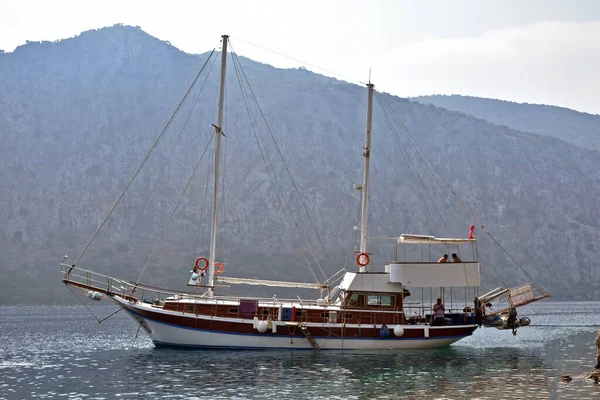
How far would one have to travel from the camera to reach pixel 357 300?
46.2 meters

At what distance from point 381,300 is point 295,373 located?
1151 cm

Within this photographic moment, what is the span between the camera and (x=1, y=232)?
19588 centimetres

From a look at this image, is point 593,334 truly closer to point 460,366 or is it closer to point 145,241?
point 460,366

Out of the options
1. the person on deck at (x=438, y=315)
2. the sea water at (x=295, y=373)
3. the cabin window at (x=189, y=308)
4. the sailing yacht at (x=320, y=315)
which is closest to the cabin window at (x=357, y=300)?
the sailing yacht at (x=320, y=315)

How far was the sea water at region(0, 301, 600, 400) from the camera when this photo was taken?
31438mm

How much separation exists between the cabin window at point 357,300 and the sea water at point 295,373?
3146mm

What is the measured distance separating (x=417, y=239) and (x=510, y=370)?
12.3 meters

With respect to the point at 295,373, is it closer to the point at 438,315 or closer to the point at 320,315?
the point at 320,315

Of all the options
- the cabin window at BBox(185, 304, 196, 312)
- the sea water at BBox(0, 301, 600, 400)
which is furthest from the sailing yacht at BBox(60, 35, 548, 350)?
the sea water at BBox(0, 301, 600, 400)

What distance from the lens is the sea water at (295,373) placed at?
3144 cm

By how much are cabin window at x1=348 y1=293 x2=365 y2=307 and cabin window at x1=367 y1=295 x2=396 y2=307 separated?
0.41 metres

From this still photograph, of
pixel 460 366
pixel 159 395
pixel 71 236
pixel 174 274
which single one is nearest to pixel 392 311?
pixel 460 366

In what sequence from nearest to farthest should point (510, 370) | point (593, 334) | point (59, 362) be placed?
point (510, 370) → point (59, 362) → point (593, 334)

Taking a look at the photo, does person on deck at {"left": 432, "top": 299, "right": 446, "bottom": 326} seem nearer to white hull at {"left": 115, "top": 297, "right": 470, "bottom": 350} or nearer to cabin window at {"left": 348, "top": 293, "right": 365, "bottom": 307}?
white hull at {"left": 115, "top": 297, "right": 470, "bottom": 350}
